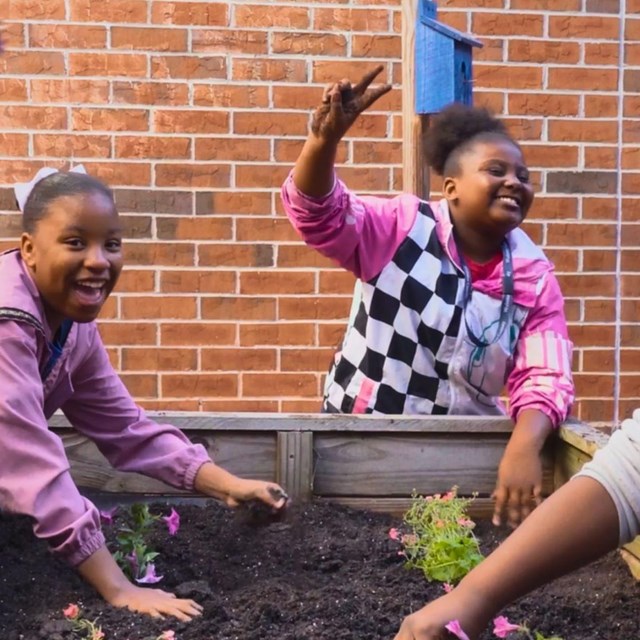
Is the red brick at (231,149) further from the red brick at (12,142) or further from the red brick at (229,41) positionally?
the red brick at (12,142)

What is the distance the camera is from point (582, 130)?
484 centimetres

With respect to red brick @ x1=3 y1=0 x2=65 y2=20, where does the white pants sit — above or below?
below

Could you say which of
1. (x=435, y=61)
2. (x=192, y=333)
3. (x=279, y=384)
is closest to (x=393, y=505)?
(x=435, y=61)

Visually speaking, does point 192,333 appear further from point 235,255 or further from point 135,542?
point 135,542

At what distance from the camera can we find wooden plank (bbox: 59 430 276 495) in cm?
288

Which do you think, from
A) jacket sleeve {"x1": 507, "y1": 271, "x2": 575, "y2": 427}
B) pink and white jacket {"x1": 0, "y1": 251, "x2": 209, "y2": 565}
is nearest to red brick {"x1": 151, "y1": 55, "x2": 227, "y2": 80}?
jacket sleeve {"x1": 507, "y1": 271, "x2": 575, "y2": 427}

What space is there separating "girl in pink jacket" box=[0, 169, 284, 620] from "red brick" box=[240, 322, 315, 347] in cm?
202

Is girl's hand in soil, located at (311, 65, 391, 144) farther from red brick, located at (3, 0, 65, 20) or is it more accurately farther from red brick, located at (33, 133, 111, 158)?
red brick, located at (3, 0, 65, 20)

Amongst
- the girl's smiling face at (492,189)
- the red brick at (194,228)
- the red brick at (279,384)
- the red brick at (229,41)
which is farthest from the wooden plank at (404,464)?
the red brick at (229,41)

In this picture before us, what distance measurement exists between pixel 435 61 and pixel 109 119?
5.73 feet

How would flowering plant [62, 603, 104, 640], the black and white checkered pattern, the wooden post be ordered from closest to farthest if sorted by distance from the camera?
flowering plant [62, 603, 104, 640], the black and white checkered pattern, the wooden post

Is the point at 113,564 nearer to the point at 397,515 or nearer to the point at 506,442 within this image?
the point at 397,515

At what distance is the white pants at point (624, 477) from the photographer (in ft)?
5.07

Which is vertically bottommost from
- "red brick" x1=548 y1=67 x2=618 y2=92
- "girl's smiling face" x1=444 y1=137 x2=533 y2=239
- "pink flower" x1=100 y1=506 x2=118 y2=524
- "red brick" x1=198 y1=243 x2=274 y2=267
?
"pink flower" x1=100 y1=506 x2=118 y2=524
